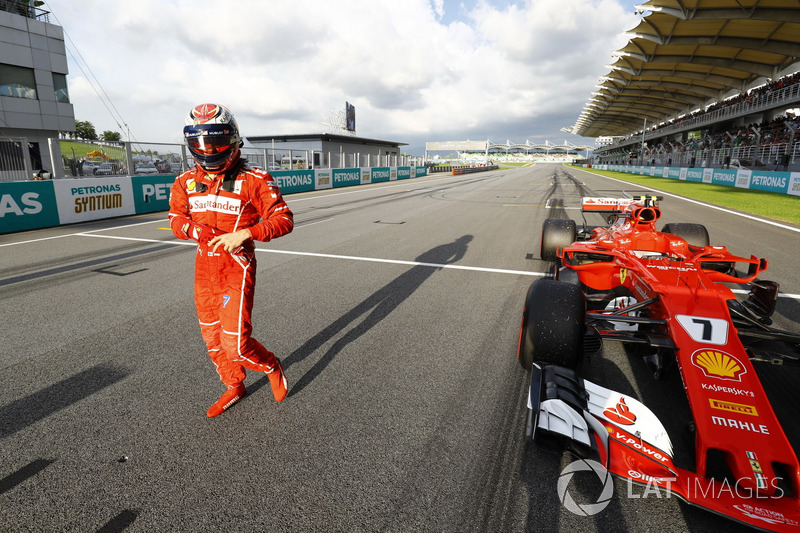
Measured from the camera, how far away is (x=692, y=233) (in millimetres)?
5996

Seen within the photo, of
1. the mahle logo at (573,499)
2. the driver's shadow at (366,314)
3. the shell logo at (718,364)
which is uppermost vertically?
the shell logo at (718,364)

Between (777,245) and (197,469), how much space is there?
33.3 ft

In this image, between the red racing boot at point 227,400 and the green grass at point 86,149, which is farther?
the green grass at point 86,149

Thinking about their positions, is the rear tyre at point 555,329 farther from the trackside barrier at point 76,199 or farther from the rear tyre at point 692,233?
the trackside barrier at point 76,199

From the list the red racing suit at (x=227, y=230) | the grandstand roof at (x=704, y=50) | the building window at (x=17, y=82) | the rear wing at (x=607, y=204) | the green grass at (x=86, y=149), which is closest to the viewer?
the red racing suit at (x=227, y=230)

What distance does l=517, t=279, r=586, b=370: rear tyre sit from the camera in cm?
276

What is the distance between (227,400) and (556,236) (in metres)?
4.89

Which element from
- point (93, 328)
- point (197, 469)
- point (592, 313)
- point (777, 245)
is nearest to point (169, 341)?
point (93, 328)

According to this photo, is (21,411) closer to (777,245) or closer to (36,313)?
(36,313)

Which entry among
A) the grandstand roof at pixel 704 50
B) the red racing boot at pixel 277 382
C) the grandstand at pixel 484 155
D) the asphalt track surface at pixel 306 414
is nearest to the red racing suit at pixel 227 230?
the red racing boot at pixel 277 382

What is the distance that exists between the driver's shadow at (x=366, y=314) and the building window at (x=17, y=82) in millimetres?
29791

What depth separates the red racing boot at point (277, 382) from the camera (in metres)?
2.80

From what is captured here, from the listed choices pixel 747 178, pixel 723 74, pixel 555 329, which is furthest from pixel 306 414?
pixel 723 74

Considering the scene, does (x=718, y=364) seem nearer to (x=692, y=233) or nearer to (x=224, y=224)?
(x=224, y=224)
